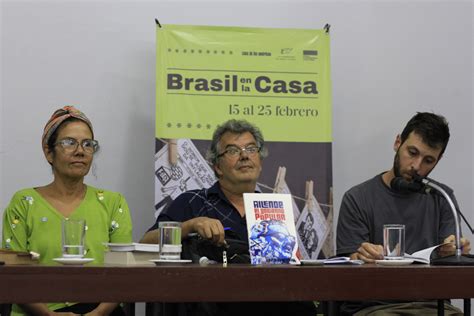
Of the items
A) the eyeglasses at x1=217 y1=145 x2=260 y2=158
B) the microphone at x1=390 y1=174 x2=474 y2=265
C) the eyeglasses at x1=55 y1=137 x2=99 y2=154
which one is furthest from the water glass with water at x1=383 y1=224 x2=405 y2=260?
the eyeglasses at x1=55 y1=137 x2=99 y2=154

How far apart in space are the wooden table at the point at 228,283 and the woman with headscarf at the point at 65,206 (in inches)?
41.4

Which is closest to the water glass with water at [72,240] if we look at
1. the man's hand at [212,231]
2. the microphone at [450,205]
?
the man's hand at [212,231]

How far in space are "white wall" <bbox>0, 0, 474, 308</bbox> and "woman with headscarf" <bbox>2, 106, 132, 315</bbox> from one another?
810mm

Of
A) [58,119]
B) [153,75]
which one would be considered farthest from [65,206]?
[153,75]

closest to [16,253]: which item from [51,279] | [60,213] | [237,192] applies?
[51,279]

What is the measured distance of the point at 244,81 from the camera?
350 cm

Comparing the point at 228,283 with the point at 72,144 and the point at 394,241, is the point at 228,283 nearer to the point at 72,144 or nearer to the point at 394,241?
the point at 394,241

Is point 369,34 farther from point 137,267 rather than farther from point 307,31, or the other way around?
point 137,267

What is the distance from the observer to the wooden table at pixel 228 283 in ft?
5.54

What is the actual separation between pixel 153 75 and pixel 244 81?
0.60m

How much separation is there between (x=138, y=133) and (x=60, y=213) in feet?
3.41

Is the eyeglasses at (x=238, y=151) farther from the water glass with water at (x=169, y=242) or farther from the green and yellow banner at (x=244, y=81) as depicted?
the water glass with water at (x=169, y=242)

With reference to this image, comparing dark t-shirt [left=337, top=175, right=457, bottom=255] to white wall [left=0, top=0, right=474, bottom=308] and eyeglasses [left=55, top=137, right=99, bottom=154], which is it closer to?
white wall [left=0, top=0, right=474, bottom=308]

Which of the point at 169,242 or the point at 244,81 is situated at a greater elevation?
the point at 244,81
